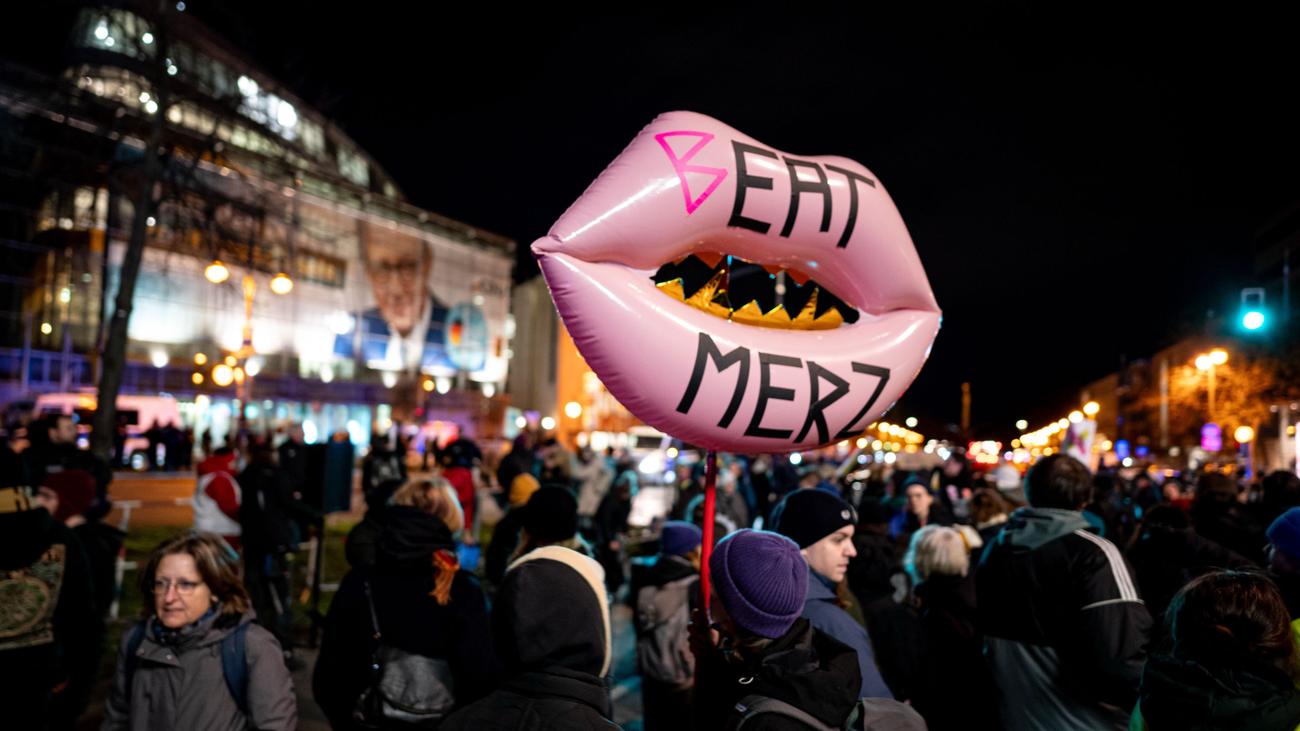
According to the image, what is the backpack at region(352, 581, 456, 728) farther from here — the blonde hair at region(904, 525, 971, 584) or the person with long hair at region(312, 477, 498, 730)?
the blonde hair at region(904, 525, 971, 584)

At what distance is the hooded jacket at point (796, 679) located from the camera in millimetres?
1882

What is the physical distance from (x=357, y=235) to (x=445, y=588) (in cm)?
4392

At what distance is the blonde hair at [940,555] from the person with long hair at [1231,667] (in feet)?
7.92

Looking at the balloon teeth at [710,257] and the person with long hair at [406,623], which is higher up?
the balloon teeth at [710,257]

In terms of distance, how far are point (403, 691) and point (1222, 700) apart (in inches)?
102

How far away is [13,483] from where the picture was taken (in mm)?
3928

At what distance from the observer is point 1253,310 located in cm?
1248

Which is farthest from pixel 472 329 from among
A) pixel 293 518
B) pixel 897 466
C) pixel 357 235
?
pixel 293 518

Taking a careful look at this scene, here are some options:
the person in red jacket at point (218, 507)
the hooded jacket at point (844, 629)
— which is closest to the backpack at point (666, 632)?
the hooded jacket at point (844, 629)

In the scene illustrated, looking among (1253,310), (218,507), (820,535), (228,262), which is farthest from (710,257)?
(228,262)

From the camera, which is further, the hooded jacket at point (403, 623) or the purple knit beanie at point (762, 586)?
the hooded jacket at point (403, 623)

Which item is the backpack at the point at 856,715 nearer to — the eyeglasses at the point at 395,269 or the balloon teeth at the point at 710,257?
the balloon teeth at the point at 710,257

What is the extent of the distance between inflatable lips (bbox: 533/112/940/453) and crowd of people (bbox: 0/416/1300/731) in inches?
21.4

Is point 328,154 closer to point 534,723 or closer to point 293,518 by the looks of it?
point 293,518
